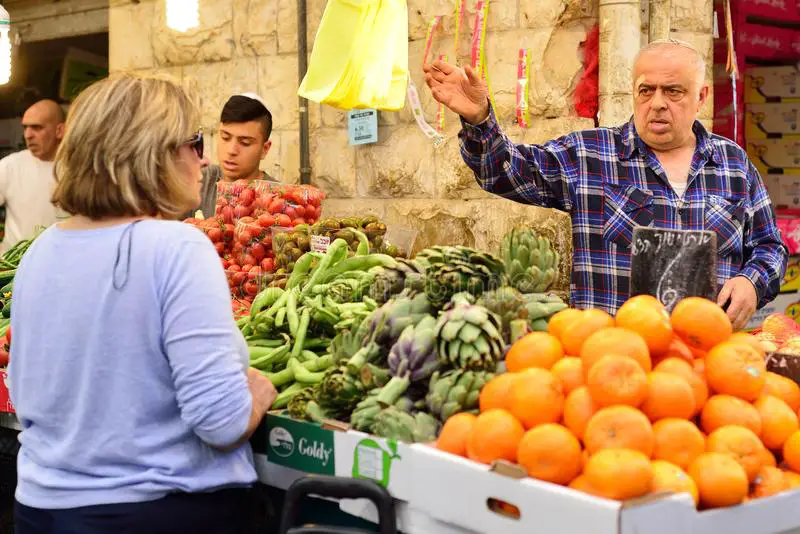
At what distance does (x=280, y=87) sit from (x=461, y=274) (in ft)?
12.6

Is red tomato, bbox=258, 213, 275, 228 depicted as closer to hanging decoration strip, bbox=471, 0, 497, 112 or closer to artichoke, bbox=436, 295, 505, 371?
hanging decoration strip, bbox=471, 0, 497, 112

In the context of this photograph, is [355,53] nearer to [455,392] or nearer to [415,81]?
[415,81]

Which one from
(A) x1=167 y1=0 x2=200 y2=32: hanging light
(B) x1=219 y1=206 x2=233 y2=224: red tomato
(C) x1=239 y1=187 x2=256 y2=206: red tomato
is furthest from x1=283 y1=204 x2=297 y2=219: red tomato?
(A) x1=167 y1=0 x2=200 y2=32: hanging light

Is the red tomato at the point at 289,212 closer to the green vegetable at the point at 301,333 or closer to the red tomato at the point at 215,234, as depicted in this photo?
the red tomato at the point at 215,234

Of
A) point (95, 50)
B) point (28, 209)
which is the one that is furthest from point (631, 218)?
point (95, 50)

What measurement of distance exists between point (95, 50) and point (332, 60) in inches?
258

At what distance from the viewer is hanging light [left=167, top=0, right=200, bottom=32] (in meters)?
5.18

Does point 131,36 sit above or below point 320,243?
above

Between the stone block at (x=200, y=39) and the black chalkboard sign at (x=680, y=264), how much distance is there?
4.30 meters

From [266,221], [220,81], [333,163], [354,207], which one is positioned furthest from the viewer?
[220,81]

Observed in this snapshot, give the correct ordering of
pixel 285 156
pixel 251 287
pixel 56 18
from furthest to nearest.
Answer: pixel 56 18 → pixel 285 156 → pixel 251 287

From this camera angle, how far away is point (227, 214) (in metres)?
3.75

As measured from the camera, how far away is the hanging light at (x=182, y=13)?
5.18 meters

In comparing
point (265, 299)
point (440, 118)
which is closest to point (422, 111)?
point (440, 118)
